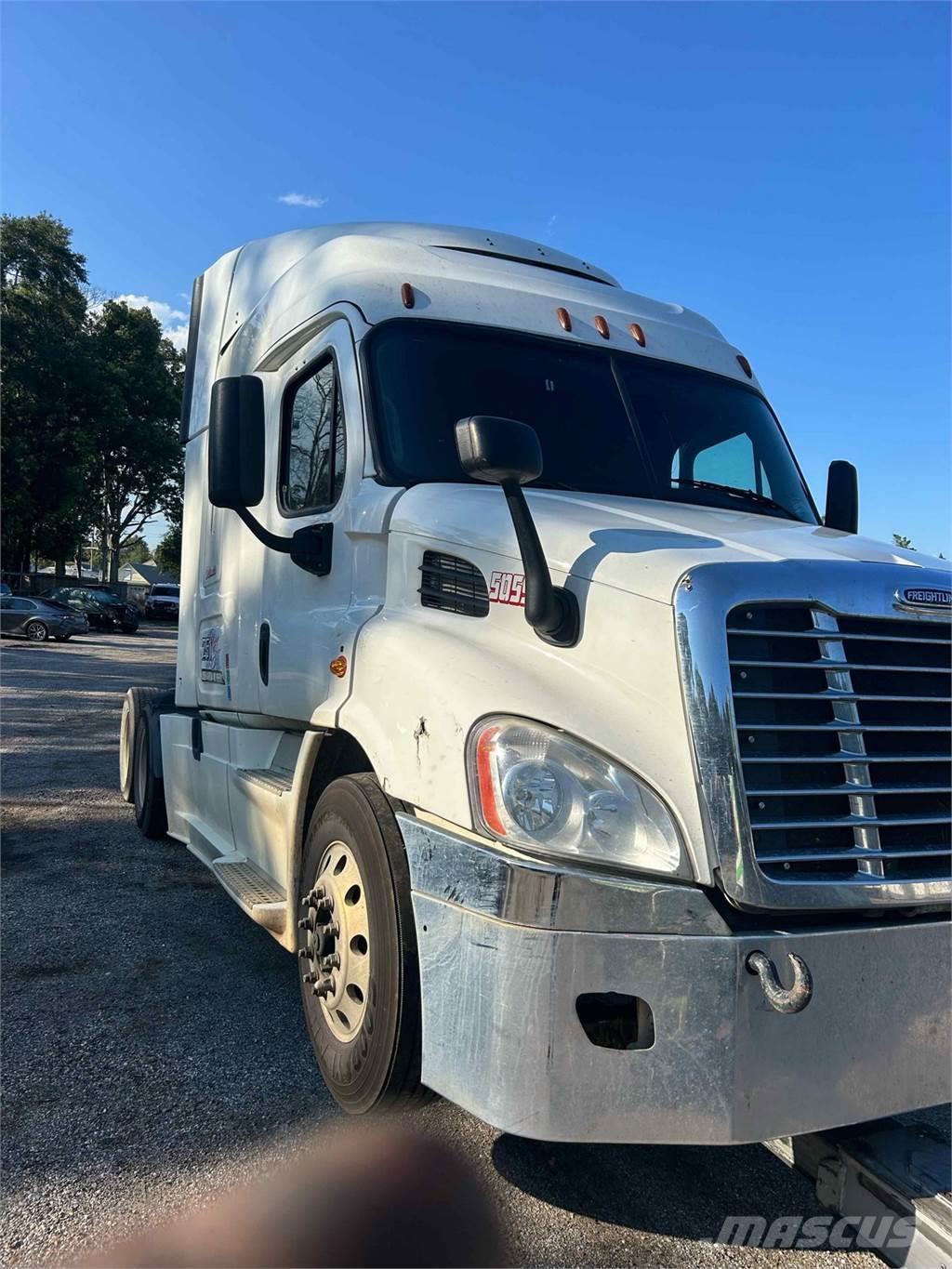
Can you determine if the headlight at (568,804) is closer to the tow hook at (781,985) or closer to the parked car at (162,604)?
the tow hook at (781,985)

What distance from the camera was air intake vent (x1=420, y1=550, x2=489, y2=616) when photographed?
2887 millimetres

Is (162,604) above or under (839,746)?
under

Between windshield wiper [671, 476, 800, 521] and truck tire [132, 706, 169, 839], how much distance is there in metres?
4.38

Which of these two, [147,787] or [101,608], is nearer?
[147,787]

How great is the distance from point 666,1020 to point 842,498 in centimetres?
311

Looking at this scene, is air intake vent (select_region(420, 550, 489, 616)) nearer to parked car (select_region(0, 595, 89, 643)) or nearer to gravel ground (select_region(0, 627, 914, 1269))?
gravel ground (select_region(0, 627, 914, 1269))

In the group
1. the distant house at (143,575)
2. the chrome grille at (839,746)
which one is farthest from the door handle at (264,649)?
the distant house at (143,575)

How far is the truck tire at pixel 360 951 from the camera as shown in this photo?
8.59 feet

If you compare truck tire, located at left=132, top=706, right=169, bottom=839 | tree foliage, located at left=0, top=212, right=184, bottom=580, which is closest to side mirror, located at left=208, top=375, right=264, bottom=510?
truck tire, located at left=132, top=706, right=169, bottom=839

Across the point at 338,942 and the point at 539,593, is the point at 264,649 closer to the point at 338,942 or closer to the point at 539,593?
the point at 338,942

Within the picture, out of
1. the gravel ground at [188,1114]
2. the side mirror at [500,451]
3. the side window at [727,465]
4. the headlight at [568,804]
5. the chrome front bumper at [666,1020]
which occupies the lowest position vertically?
the gravel ground at [188,1114]

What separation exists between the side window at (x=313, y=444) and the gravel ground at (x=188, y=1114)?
218 cm

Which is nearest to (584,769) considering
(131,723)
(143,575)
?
(131,723)

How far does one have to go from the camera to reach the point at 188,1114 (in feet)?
10.2
